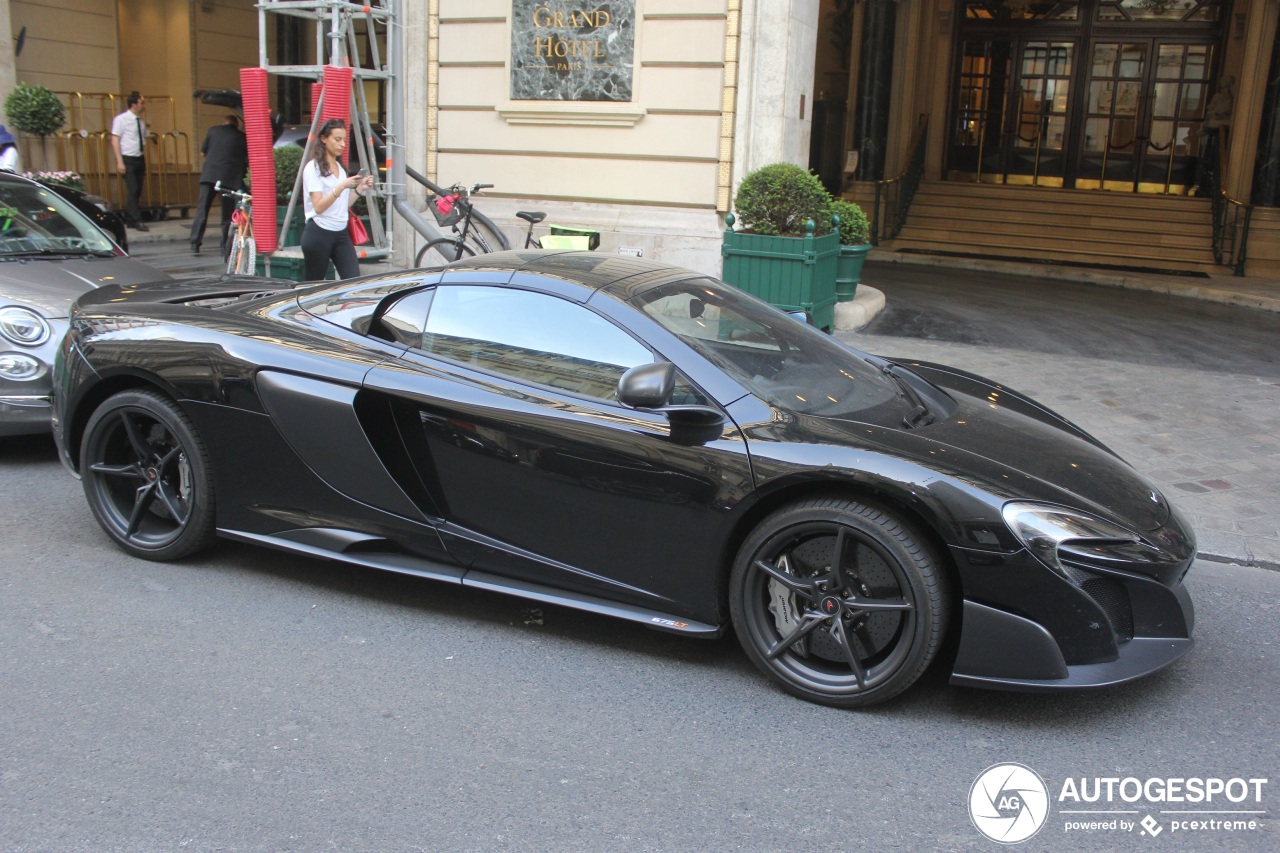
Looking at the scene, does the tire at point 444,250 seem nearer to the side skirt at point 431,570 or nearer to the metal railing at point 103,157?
the side skirt at point 431,570

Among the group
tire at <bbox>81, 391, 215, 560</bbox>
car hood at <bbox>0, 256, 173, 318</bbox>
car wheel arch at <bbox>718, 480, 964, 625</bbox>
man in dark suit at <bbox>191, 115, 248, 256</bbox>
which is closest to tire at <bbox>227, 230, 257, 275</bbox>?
→ car hood at <bbox>0, 256, 173, 318</bbox>

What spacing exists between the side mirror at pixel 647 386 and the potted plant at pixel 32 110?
1393 centimetres

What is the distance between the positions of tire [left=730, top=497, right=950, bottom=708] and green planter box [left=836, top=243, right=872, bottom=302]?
24.2 ft

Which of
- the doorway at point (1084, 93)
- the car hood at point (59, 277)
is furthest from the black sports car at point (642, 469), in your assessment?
the doorway at point (1084, 93)

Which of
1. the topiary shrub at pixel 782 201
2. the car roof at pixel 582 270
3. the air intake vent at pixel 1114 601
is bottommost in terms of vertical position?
the air intake vent at pixel 1114 601

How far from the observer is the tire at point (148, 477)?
458 centimetres

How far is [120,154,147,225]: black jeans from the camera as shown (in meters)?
15.8

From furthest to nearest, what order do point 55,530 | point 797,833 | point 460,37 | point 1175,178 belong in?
point 1175,178, point 460,37, point 55,530, point 797,833

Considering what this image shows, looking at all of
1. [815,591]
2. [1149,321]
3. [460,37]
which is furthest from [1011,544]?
[460,37]

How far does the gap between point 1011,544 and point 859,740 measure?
2.55ft

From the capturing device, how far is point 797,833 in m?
3.01

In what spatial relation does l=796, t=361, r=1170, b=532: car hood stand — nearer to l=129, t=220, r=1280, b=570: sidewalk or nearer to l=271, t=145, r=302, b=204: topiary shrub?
l=129, t=220, r=1280, b=570: sidewalk

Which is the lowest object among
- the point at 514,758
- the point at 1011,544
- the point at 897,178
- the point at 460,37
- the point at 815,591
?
the point at 514,758

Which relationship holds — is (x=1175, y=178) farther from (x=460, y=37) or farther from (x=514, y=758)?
(x=514, y=758)
